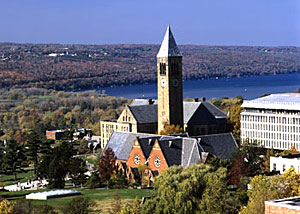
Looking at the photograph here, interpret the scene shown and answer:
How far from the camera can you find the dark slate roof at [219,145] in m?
64.9

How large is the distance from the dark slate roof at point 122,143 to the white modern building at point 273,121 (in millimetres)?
16028

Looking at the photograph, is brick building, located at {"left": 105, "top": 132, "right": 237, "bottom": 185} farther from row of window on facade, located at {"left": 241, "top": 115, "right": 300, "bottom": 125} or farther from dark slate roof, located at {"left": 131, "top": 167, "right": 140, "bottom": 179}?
row of window on facade, located at {"left": 241, "top": 115, "right": 300, "bottom": 125}

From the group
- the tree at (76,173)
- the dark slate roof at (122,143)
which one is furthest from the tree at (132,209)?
the dark slate roof at (122,143)

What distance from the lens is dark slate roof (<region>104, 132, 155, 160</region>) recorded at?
69.2 m

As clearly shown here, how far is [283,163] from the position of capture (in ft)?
206

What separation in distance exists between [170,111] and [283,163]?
23.5 metres

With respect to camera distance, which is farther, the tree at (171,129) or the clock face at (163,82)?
the clock face at (163,82)

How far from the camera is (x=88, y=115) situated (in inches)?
5891

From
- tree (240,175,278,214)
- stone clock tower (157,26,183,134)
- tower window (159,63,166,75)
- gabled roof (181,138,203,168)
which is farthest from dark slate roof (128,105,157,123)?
tree (240,175,278,214)

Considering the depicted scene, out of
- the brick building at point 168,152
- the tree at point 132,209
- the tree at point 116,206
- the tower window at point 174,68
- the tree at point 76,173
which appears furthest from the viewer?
the tower window at point 174,68

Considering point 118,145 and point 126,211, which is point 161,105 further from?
point 126,211

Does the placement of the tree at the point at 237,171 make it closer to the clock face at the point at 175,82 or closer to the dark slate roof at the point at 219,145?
the dark slate roof at the point at 219,145

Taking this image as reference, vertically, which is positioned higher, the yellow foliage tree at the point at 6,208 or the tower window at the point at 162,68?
the tower window at the point at 162,68

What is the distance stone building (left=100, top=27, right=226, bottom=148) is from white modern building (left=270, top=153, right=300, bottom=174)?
2235 centimetres
